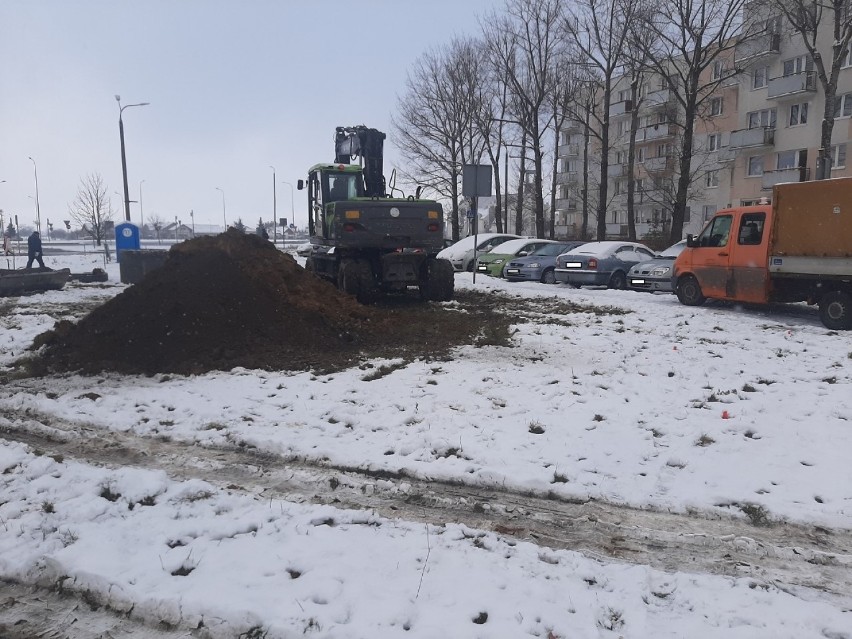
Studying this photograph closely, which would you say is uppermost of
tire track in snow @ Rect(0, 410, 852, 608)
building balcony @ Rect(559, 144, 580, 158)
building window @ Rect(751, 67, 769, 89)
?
building window @ Rect(751, 67, 769, 89)

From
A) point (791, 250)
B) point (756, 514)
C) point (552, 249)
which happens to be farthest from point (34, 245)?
point (756, 514)

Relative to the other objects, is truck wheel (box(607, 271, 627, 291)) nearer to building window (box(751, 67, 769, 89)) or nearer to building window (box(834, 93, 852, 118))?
building window (box(834, 93, 852, 118))

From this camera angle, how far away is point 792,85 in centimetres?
3428

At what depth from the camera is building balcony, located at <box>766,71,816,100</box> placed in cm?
3388

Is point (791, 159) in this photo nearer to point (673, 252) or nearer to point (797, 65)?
point (797, 65)

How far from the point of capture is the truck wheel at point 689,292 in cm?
1369

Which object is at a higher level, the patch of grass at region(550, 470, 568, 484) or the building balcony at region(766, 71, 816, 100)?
the building balcony at region(766, 71, 816, 100)

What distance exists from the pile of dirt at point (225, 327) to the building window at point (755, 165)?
35.1 meters

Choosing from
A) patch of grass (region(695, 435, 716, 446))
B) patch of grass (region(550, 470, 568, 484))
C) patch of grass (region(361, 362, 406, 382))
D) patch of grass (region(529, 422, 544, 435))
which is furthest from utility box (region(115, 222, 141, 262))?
patch of grass (region(695, 435, 716, 446))

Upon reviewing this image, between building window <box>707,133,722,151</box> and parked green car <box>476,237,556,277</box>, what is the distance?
2548 centimetres

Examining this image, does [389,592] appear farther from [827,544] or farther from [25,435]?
[25,435]

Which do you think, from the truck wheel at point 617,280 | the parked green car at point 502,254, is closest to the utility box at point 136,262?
the parked green car at point 502,254

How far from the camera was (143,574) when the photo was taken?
3.48m

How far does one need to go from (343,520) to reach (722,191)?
43625 mm
